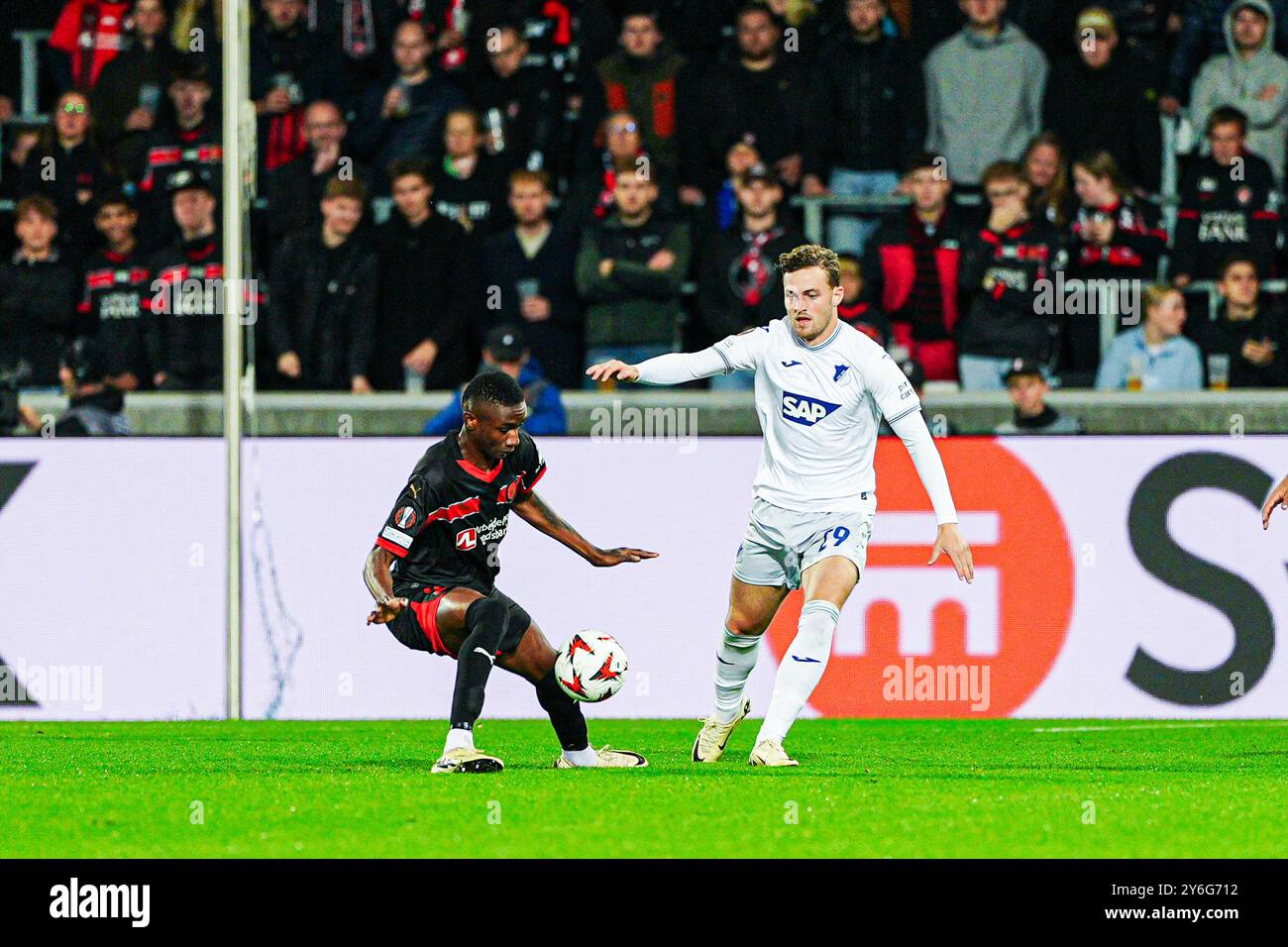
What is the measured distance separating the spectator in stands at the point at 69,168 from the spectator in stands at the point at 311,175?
114 cm

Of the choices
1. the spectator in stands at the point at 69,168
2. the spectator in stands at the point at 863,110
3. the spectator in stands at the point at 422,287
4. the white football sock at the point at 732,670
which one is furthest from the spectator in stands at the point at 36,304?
the white football sock at the point at 732,670

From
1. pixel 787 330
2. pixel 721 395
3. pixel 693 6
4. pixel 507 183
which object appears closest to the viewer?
pixel 787 330

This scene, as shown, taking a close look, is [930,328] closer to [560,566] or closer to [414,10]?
[560,566]

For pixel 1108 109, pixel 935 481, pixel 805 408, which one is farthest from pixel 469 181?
pixel 935 481

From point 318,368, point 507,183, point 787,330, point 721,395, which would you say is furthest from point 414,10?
point 787,330

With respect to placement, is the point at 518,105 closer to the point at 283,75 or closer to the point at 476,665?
the point at 283,75

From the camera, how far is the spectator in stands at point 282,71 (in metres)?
14.6

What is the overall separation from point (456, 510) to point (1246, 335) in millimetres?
6518

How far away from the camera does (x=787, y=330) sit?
28.6ft

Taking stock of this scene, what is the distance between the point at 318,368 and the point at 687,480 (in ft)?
9.26

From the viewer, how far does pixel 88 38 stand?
15.3 meters

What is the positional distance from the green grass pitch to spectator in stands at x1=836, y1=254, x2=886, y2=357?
123 inches

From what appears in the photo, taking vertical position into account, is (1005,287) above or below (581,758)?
above

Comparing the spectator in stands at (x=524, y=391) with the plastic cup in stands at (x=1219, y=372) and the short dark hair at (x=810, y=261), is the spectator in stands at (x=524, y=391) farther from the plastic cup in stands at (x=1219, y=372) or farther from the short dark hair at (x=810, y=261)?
the plastic cup in stands at (x=1219, y=372)
